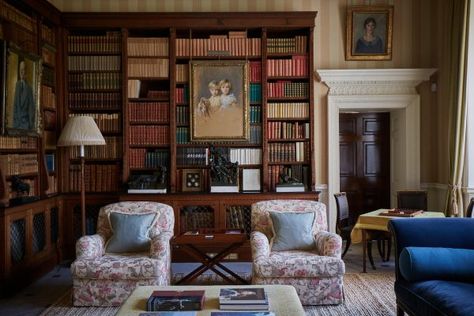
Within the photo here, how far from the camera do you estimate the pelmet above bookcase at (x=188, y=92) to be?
597 centimetres

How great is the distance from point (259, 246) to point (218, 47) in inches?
113

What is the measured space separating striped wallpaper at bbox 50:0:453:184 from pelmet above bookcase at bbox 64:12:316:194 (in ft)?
1.19

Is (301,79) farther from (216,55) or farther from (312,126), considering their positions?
(216,55)

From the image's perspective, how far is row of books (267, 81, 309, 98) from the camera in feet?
19.9

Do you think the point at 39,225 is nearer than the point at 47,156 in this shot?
Yes

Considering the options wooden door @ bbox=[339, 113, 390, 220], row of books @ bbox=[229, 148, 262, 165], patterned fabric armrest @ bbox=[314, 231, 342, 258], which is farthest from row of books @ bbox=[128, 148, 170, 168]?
wooden door @ bbox=[339, 113, 390, 220]

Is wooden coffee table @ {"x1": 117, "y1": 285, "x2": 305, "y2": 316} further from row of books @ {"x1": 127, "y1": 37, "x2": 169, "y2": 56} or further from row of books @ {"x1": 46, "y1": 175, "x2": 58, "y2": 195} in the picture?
row of books @ {"x1": 127, "y1": 37, "x2": 169, "y2": 56}

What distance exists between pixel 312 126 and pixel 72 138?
9.48 ft

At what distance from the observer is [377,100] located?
6.32 m

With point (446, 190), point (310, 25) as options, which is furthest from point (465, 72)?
point (310, 25)

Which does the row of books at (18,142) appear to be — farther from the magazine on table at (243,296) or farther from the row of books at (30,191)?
the magazine on table at (243,296)

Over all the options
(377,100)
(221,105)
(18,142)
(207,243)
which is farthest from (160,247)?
(377,100)

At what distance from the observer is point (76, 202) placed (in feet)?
19.7

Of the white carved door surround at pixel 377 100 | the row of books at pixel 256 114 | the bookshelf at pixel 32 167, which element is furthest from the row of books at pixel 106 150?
the white carved door surround at pixel 377 100
